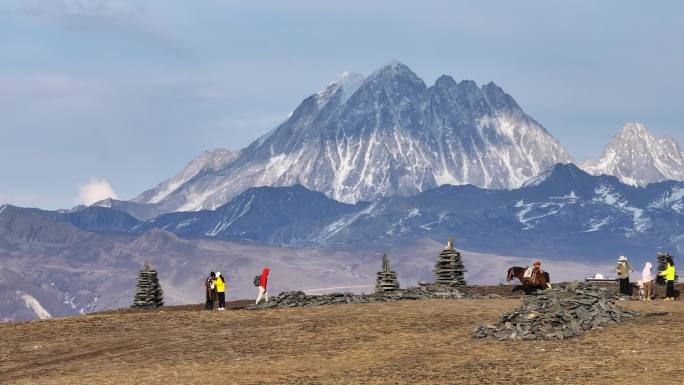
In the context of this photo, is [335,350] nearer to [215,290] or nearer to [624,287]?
[215,290]

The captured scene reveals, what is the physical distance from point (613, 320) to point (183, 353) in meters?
15.4

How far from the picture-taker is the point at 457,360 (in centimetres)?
4062

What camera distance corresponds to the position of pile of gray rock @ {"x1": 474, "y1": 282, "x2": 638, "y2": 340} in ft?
144

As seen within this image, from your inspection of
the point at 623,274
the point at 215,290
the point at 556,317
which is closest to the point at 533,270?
the point at 623,274

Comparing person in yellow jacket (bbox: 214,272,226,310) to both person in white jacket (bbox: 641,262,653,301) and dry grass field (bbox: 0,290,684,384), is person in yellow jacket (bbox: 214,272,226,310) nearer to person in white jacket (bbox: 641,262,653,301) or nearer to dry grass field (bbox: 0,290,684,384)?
dry grass field (bbox: 0,290,684,384)

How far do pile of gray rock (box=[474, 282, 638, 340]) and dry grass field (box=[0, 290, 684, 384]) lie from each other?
0.69 meters

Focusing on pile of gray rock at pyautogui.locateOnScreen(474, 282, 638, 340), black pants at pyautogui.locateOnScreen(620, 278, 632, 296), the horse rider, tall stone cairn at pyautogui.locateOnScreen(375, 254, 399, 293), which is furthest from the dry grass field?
tall stone cairn at pyautogui.locateOnScreen(375, 254, 399, 293)

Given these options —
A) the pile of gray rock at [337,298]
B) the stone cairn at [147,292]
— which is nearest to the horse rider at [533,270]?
the pile of gray rock at [337,298]

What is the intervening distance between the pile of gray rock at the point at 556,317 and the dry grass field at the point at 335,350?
687 mm

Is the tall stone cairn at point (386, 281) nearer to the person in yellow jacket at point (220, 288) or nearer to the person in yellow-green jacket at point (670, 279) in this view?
the person in yellow jacket at point (220, 288)

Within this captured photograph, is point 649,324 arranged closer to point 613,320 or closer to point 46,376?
point 613,320

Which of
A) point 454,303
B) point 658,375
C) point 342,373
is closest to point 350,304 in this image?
point 454,303

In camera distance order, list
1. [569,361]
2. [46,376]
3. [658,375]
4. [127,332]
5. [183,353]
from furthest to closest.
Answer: [127,332] < [183,353] < [46,376] < [569,361] < [658,375]

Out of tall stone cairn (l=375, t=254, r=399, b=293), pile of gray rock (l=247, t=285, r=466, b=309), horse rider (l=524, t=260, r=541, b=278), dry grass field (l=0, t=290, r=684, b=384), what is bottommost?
dry grass field (l=0, t=290, r=684, b=384)
